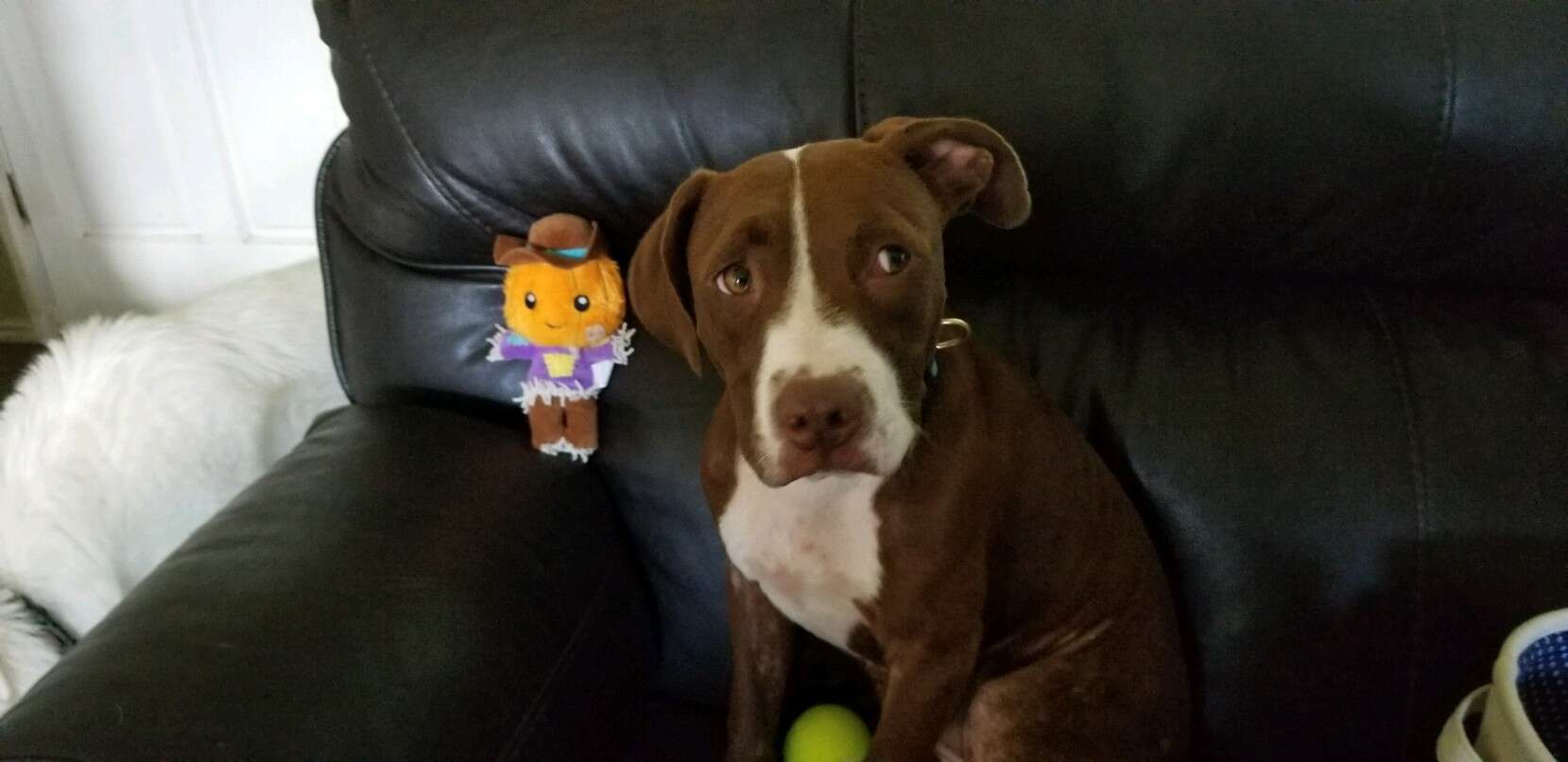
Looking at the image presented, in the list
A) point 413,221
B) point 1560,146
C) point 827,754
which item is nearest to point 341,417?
point 413,221

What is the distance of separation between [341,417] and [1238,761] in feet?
4.17

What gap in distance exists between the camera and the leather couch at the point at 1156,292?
1.22 meters

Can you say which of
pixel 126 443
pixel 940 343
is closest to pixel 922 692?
pixel 940 343

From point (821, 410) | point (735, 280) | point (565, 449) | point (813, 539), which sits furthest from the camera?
point (565, 449)

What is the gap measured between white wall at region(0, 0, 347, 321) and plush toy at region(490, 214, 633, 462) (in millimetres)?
1065

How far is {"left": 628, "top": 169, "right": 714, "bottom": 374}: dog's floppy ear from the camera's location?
1068 millimetres

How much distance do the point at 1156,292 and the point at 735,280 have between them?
0.66 metres

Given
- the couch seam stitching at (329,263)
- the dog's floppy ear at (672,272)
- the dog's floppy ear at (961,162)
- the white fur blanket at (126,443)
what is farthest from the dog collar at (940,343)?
the white fur blanket at (126,443)

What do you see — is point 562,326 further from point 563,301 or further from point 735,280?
point 735,280

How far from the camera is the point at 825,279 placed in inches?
38.1

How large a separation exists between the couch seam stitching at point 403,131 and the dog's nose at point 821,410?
24.9 inches

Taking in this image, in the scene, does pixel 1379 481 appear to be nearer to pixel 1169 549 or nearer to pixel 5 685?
pixel 1169 549

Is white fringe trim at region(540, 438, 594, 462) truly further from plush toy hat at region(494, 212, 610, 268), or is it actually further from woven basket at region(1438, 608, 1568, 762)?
woven basket at region(1438, 608, 1568, 762)

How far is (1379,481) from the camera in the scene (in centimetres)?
127
